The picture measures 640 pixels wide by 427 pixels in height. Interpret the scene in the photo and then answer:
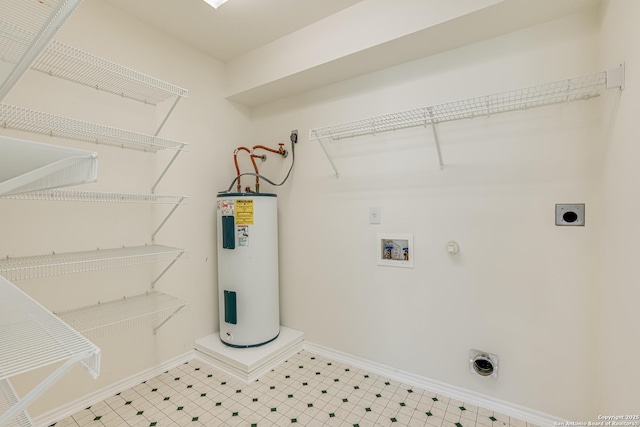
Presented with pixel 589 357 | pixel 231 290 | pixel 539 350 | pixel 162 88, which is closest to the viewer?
pixel 589 357

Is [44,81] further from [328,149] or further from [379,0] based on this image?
[379,0]

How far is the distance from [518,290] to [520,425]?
703 millimetres

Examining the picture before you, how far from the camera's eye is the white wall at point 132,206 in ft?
5.31

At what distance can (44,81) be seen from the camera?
1616 mm

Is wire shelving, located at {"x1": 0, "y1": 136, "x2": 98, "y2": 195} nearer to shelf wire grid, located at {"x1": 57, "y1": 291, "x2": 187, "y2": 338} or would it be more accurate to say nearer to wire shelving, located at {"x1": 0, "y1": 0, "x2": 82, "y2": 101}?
wire shelving, located at {"x1": 0, "y1": 0, "x2": 82, "y2": 101}

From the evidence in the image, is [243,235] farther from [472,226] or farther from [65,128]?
[472,226]

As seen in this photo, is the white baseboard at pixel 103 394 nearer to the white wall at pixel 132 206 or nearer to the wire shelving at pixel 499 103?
the white wall at pixel 132 206

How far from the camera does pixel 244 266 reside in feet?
7.31

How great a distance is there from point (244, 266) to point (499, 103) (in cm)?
195

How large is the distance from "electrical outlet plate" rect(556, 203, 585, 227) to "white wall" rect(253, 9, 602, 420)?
3 centimetres

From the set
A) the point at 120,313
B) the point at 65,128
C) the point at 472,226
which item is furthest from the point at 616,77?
the point at 120,313

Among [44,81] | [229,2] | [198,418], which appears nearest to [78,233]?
[44,81]

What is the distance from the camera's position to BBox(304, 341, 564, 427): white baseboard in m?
1.60

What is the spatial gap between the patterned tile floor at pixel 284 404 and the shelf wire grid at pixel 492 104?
1.64m
